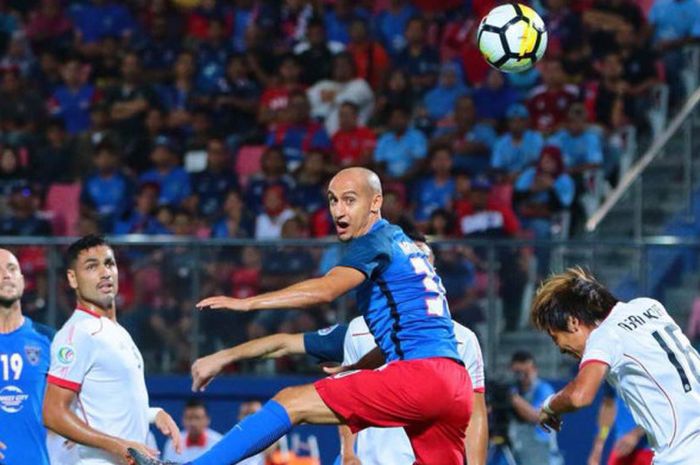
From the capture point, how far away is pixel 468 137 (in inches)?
624

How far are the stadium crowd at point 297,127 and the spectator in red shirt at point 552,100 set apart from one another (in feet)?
0.05

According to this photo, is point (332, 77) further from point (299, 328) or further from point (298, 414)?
point (298, 414)

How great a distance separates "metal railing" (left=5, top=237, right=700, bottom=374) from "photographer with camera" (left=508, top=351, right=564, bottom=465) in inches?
11.3

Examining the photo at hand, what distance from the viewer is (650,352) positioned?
6949 millimetres

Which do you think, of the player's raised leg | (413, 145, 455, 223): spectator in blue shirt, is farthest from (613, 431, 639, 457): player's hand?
(413, 145, 455, 223): spectator in blue shirt

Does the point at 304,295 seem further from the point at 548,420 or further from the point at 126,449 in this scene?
the point at 126,449

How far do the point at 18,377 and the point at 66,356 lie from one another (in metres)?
0.92

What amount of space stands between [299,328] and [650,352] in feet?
21.3

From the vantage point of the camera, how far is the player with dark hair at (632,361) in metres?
6.86

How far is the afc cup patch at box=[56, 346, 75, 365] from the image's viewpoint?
807 cm

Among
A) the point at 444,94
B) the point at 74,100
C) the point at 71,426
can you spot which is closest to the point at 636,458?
the point at 71,426

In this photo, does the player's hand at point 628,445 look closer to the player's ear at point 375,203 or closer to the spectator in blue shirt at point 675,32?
the player's ear at point 375,203

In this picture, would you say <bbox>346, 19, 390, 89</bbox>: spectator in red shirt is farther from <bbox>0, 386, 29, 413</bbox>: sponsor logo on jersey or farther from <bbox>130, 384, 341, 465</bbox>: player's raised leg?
<bbox>130, 384, 341, 465</bbox>: player's raised leg

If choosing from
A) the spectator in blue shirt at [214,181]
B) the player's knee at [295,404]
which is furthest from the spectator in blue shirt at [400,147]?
the player's knee at [295,404]
